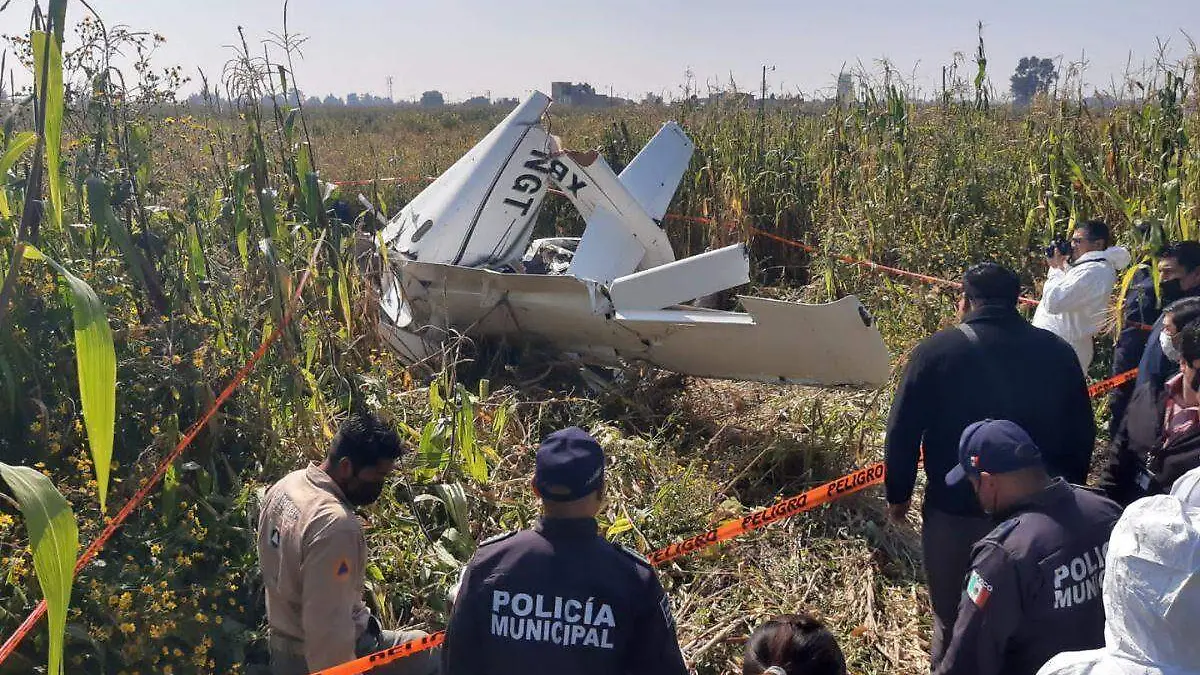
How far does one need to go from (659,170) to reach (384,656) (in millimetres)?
5862

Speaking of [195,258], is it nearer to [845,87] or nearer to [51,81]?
[51,81]

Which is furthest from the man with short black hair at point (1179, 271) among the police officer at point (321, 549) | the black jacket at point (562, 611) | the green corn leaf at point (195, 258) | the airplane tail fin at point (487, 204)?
the green corn leaf at point (195, 258)

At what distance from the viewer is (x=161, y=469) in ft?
10.5

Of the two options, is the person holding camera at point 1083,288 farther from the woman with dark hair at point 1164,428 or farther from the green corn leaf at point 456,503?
the green corn leaf at point 456,503

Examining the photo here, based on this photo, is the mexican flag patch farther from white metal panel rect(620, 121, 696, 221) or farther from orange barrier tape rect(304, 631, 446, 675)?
white metal panel rect(620, 121, 696, 221)

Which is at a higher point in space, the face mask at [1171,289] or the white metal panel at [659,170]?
the white metal panel at [659,170]

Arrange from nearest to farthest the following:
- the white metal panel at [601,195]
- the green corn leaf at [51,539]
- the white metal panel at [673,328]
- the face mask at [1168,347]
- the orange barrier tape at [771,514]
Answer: the green corn leaf at [51,539]
the face mask at [1168,347]
the orange barrier tape at [771,514]
the white metal panel at [673,328]
the white metal panel at [601,195]

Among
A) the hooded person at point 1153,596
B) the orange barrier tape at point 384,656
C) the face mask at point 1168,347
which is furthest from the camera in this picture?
the face mask at point 1168,347

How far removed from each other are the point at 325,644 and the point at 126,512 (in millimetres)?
1017

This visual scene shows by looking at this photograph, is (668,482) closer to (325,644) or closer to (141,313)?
(325,644)

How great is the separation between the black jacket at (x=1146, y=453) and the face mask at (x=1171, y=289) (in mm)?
1176

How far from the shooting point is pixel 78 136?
147 inches

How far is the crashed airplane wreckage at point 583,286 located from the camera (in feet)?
15.6

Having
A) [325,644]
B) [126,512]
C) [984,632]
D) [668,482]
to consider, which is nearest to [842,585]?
[668,482]
